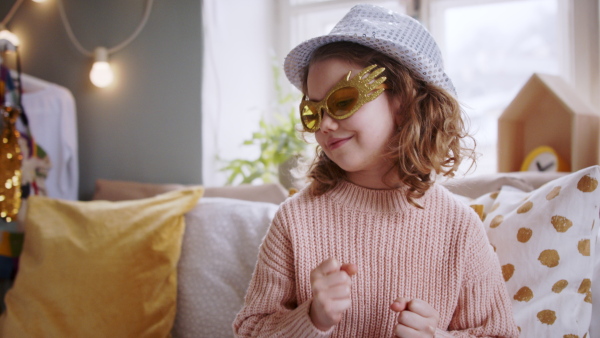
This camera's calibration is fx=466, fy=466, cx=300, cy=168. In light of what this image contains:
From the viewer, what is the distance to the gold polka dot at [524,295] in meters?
0.99

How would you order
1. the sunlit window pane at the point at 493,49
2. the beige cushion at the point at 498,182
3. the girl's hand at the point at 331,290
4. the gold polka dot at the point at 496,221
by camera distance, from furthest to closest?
1. the sunlit window pane at the point at 493,49
2. the beige cushion at the point at 498,182
3. the gold polka dot at the point at 496,221
4. the girl's hand at the point at 331,290

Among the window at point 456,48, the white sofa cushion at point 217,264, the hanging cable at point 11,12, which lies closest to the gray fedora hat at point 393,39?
the white sofa cushion at point 217,264

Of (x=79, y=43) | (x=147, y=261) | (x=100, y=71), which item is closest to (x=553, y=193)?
(x=147, y=261)

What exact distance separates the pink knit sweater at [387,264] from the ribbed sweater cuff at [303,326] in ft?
0.16

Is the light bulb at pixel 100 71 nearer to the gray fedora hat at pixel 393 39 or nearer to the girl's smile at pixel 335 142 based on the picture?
the gray fedora hat at pixel 393 39

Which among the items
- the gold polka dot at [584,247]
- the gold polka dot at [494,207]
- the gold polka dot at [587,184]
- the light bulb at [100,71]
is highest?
the light bulb at [100,71]

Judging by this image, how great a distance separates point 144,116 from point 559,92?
1642 millimetres

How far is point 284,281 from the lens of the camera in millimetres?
903

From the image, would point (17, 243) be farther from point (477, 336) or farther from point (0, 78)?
point (477, 336)

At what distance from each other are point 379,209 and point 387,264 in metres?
0.11

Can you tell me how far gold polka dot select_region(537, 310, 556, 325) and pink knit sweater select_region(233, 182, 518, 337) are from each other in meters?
0.12

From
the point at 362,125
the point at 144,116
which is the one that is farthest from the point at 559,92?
the point at 144,116

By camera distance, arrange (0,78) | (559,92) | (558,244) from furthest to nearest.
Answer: (0,78) < (559,92) < (558,244)

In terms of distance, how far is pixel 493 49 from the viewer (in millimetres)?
2115
